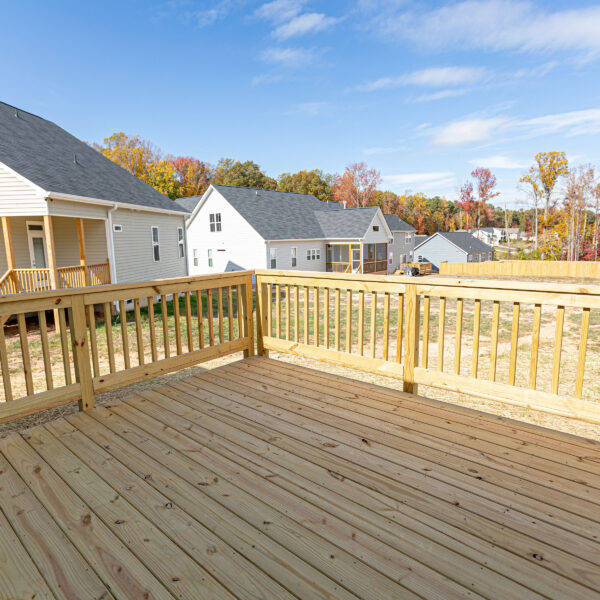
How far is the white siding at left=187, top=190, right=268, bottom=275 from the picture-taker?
2172cm

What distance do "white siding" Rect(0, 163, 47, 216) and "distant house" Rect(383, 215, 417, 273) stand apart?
84.3ft

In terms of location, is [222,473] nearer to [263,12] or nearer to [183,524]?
[183,524]

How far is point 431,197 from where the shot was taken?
58.5 metres

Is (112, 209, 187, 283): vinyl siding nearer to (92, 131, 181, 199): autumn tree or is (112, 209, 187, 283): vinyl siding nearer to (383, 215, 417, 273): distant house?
(383, 215, 417, 273): distant house

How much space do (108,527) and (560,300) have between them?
307 centimetres

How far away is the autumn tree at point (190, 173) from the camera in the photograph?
4234 cm

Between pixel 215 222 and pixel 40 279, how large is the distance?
13.4m

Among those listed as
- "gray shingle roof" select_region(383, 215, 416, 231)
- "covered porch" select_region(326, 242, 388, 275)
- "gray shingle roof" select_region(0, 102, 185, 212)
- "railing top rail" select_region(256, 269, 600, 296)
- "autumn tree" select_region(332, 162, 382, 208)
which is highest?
"autumn tree" select_region(332, 162, 382, 208)

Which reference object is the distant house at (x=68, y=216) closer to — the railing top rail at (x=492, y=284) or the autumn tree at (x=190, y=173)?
the railing top rail at (x=492, y=284)

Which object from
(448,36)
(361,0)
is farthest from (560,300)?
(448,36)

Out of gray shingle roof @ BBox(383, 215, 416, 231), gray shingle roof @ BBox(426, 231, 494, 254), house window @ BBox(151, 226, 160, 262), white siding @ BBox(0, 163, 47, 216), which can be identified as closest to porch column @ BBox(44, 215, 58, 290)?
white siding @ BBox(0, 163, 47, 216)

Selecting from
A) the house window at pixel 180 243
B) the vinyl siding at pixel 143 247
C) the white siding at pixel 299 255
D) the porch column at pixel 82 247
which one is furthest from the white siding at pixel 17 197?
the white siding at pixel 299 255

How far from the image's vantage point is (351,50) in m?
23.7

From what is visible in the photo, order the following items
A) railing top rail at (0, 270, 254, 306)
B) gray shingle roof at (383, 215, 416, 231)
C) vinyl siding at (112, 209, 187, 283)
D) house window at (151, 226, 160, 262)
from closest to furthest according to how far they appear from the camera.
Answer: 1. railing top rail at (0, 270, 254, 306)
2. vinyl siding at (112, 209, 187, 283)
3. house window at (151, 226, 160, 262)
4. gray shingle roof at (383, 215, 416, 231)
